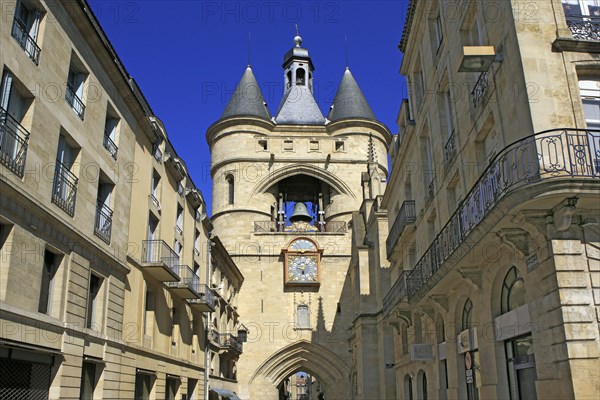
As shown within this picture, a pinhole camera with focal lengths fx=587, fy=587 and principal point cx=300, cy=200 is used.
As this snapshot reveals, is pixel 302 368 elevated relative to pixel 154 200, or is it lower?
lower

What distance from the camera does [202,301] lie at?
20.5 m

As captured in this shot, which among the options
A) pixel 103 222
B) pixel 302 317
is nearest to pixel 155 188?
pixel 103 222

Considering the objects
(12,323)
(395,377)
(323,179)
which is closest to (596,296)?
(12,323)

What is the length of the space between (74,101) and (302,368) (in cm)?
2603

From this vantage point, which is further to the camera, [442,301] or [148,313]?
[148,313]

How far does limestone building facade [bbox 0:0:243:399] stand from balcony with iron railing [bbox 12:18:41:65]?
0.09 feet

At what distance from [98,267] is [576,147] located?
31.5ft

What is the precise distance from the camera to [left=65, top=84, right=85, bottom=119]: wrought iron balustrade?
38.7 feet

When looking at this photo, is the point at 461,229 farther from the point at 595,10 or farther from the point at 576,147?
the point at 595,10

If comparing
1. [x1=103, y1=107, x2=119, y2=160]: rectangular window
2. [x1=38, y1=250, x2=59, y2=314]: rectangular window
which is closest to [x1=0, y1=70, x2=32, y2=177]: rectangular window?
[x1=38, y1=250, x2=59, y2=314]: rectangular window

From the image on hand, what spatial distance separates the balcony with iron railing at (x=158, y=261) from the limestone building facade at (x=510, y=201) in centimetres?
641

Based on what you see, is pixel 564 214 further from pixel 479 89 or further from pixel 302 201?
pixel 302 201

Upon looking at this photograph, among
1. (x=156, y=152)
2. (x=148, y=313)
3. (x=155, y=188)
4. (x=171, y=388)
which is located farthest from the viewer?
(x=171, y=388)

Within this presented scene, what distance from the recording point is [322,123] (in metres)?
41.2
